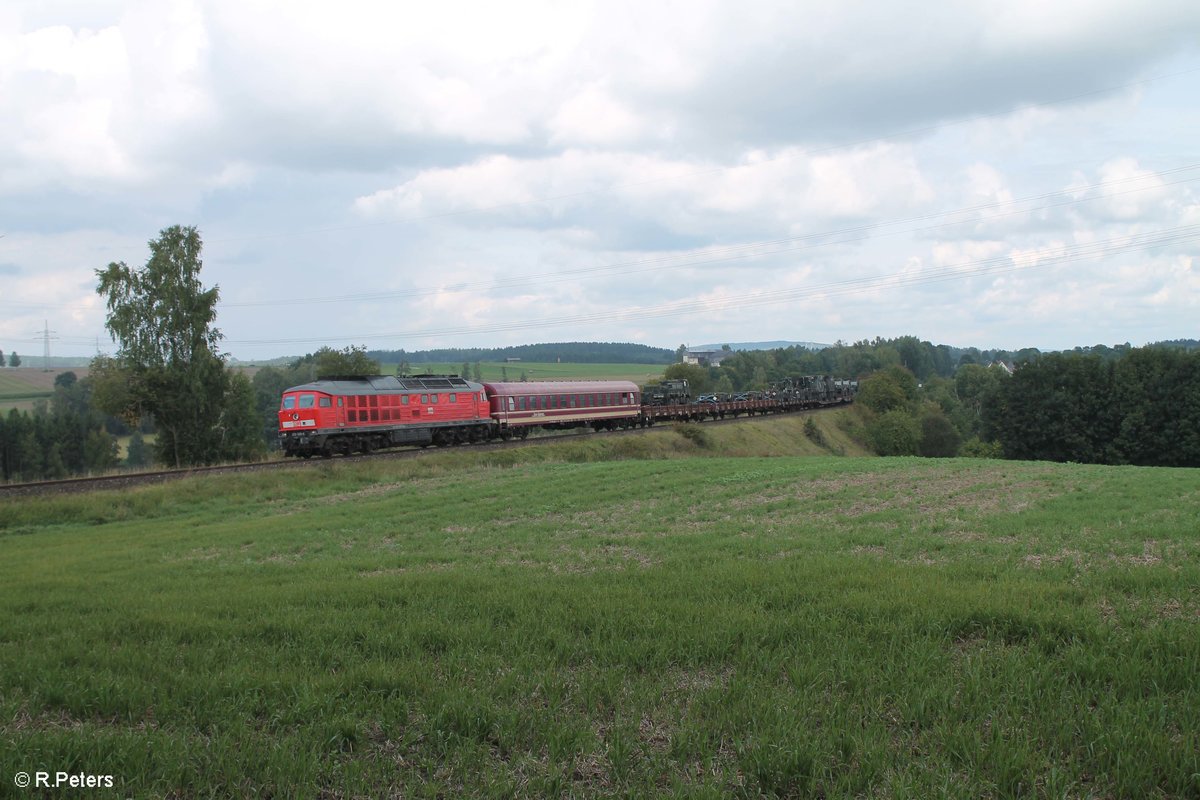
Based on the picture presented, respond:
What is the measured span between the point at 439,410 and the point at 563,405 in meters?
10.8

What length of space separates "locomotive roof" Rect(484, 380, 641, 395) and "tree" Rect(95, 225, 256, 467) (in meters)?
16.6

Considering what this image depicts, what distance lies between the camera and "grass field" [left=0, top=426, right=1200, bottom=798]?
4.29m

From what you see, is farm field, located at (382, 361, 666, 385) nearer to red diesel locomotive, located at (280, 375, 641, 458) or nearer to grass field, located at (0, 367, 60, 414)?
grass field, located at (0, 367, 60, 414)

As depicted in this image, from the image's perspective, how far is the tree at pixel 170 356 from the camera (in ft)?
147

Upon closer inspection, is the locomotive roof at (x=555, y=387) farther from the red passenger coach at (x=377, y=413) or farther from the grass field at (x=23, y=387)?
the grass field at (x=23, y=387)

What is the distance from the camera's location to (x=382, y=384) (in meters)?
37.1

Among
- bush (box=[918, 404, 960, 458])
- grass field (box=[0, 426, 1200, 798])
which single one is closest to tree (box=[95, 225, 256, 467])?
grass field (box=[0, 426, 1200, 798])

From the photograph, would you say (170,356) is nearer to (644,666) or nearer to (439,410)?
(439,410)

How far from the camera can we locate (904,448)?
74000 mm

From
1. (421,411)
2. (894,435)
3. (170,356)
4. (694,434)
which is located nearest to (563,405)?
(694,434)

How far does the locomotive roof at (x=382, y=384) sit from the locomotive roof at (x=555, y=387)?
257 cm

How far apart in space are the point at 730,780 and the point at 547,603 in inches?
143

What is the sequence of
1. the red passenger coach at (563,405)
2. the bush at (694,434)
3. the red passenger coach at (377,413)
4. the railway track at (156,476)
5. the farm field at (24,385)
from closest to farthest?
the railway track at (156,476)
the red passenger coach at (377,413)
the red passenger coach at (563,405)
the bush at (694,434)
the farm field at (24,385)

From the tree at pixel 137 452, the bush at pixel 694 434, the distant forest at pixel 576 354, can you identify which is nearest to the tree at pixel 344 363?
the bush at pixel 694 434
